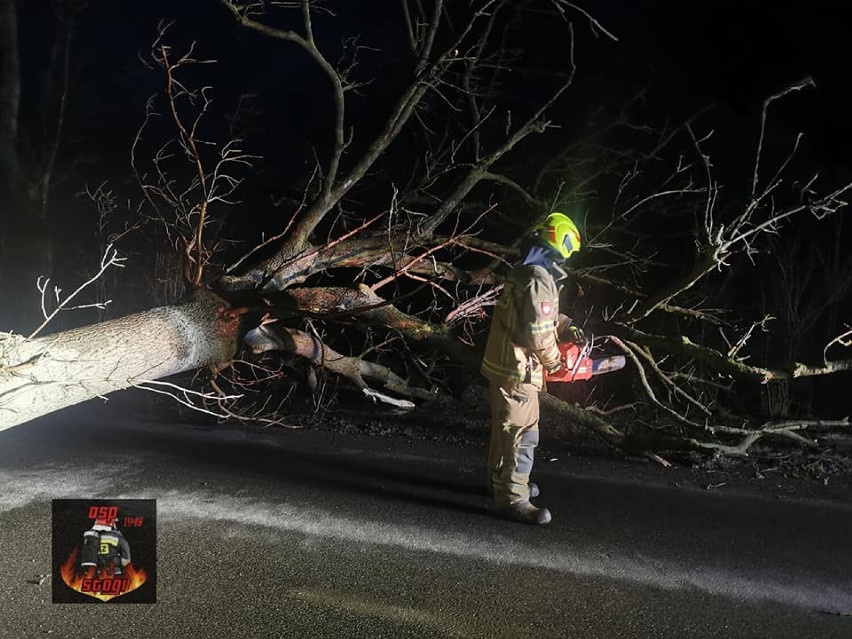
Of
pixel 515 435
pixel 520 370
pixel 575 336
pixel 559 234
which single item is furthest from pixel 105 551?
pixel 559 234

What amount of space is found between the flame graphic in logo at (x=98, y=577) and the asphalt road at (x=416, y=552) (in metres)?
0.10

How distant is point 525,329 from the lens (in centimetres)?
395

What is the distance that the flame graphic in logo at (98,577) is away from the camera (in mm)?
3082

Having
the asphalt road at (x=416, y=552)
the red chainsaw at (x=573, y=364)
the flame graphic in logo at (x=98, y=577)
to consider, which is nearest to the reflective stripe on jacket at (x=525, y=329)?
the red chainsaw at (x=573, y=364)

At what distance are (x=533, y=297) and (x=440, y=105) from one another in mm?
5578

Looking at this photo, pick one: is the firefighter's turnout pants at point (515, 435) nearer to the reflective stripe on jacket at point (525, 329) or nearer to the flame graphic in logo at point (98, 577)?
the reflective stripe on jacket at point (525, 329)

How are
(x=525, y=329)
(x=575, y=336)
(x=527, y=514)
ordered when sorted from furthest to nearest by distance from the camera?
(x=575, y=336)
(x=527, y=514)
(x=525, y=329)

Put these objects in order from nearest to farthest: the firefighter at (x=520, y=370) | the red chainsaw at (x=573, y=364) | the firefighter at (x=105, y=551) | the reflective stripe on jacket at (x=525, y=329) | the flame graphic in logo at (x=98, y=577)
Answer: the flame graphic in logo at (x=98, y=577) < the firefighter at (x=105, y=551) < the reflective stripe on jacket at (x=525, y=329) < the firefighter at (x=520, y=370) < the red chainsaw at (x=573, y=364)

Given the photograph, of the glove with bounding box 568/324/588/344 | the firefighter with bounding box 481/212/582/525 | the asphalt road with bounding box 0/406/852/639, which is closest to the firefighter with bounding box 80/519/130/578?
the asphalt road with bounding box 0/406/852/639

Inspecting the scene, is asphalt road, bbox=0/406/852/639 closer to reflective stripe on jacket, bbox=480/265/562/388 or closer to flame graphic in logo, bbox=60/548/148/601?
flame graphic in logo, bbox=60/548/148/601

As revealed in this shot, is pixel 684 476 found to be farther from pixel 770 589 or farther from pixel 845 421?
pixel 770 589

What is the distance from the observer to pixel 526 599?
314cm

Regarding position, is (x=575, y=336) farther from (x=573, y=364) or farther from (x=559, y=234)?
(x=559, y=234)

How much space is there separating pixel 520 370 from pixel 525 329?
0.28m
